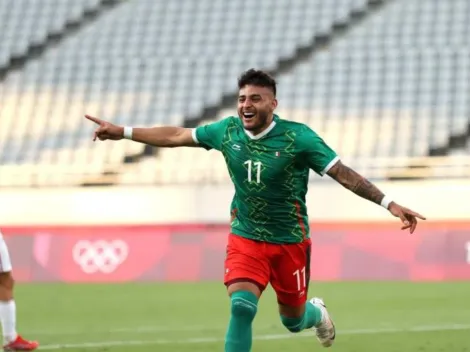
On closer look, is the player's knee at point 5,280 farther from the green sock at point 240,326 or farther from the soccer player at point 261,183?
the green sock at point 240,326

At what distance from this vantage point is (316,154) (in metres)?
7.54

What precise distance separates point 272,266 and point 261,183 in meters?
0.62

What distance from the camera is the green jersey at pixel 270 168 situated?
7594 mm

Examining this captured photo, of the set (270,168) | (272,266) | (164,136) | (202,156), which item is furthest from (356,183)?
(202,156)

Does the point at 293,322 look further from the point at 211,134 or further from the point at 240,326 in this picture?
the point at 211,134

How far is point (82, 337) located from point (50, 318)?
7.05 feet

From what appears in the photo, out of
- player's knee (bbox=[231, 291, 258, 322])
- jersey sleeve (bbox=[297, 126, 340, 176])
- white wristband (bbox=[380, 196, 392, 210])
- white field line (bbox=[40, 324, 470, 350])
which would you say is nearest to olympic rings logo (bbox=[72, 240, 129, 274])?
white field line (bbox=[40, 324, 470, 350])

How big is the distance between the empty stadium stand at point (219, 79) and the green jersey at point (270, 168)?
1397 centimetres

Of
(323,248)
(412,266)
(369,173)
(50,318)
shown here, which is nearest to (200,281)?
(323,248)

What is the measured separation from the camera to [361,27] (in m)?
25.6

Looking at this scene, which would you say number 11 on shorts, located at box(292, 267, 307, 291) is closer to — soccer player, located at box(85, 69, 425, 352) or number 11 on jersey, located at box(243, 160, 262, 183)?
soccer player, located at box(85, 69, 425, 352)

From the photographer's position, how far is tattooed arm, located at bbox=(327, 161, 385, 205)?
24.3ft

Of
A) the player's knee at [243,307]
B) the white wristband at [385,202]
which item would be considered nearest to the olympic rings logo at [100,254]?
the player's knee at [243,307]

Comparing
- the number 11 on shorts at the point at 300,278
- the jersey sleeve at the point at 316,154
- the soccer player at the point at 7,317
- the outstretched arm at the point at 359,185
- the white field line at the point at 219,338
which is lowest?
the white field line at the point at 219,338
